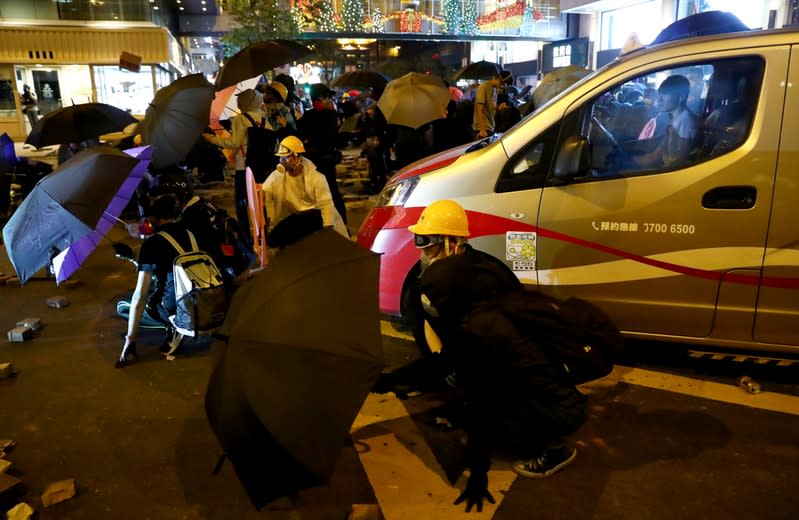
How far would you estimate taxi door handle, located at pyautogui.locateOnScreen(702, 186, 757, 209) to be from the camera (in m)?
3.70

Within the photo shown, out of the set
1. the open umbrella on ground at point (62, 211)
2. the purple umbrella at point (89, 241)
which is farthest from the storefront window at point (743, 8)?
the open umbrella on ground at point (62, 211)

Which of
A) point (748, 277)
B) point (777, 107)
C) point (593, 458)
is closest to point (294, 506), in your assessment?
point (593, 458)

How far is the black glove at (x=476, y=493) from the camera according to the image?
9.91 feet

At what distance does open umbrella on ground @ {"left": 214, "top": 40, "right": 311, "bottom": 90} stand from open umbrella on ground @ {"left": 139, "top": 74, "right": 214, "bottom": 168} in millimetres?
811

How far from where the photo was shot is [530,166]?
4.19m

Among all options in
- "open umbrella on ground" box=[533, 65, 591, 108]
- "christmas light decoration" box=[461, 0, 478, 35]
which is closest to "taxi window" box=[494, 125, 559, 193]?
"open umbrella on ground" box=[533, 65, 591, 108]

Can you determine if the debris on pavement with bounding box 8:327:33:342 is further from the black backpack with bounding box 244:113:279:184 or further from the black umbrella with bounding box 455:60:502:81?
the black umbrella with bounding box 455:60:502:81

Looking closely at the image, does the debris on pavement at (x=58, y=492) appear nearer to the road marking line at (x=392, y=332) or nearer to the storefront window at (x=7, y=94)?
the road marking line at (x=392, y=332)

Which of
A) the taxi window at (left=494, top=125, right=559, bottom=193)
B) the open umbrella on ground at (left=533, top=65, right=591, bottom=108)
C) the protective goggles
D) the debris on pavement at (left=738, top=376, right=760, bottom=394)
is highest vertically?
the open umbrella on ground at (left=533, top=65, right=591, bottom=108)

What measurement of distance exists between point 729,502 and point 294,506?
2151mm

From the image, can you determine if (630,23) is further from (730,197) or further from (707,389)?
(707,389)

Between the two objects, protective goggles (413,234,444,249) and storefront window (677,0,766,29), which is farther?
storefront window (677,0,766,29)

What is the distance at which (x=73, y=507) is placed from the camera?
125 inches

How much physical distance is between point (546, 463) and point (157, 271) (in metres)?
3.23
